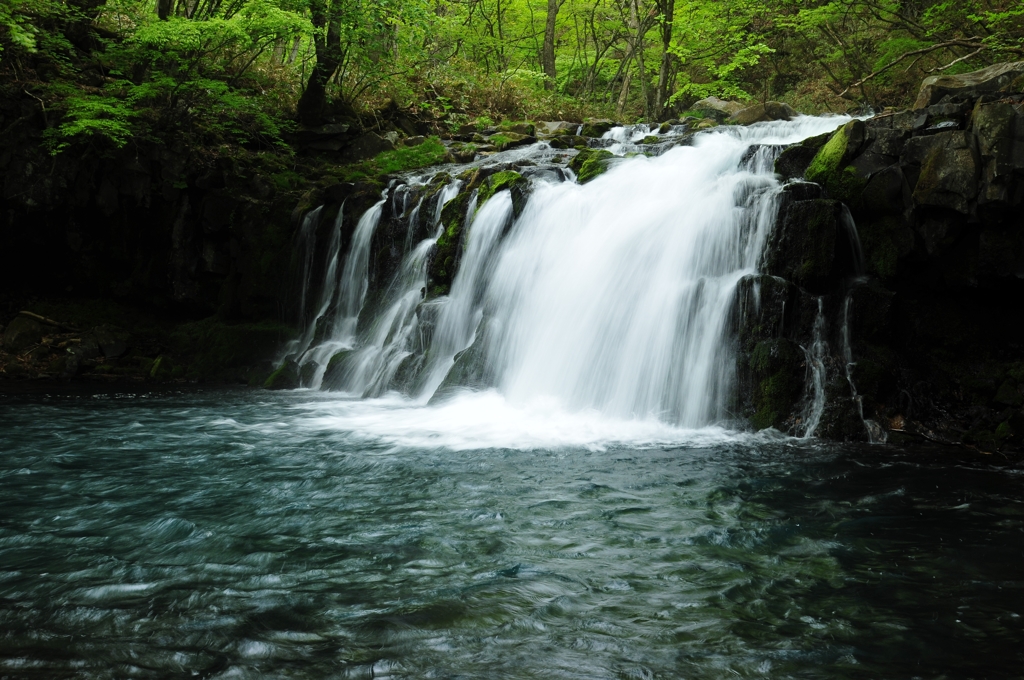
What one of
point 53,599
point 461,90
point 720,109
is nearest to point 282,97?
point 461,90

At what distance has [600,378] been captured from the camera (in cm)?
875

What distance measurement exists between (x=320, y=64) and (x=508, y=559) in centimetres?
1395

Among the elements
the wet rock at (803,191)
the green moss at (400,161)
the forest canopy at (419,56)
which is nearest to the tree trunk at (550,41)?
the forest canopy at (419,56)

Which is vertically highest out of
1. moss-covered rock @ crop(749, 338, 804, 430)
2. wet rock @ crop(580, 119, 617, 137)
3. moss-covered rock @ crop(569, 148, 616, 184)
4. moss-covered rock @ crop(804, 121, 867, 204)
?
wet rock @ crop(580, 119, 617, 137)

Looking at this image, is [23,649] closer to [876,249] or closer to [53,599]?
[53,599]

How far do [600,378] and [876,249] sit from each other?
3.44 meters

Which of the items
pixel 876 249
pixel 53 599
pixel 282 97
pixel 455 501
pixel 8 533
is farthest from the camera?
pixel 282 97

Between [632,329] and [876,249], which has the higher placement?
[876,249]

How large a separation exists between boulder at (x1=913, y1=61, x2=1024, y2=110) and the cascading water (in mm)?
2350

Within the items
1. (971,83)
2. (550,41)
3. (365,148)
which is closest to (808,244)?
(971,83)

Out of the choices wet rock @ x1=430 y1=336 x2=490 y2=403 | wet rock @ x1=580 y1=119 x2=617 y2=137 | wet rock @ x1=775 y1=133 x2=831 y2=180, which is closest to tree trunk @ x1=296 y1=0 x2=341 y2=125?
wet rock @ x1=580 y1=119 x2=617 y2=137

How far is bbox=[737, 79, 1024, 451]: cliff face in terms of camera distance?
23.5 ft

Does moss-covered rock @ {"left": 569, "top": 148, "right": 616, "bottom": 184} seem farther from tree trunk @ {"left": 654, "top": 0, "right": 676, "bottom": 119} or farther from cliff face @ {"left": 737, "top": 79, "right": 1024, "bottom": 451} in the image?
tree trunk @ {"left": 654, "top": 0, "right": 676, "bottom": 119}

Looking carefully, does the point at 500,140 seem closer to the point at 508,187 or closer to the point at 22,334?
the point at 508,187
